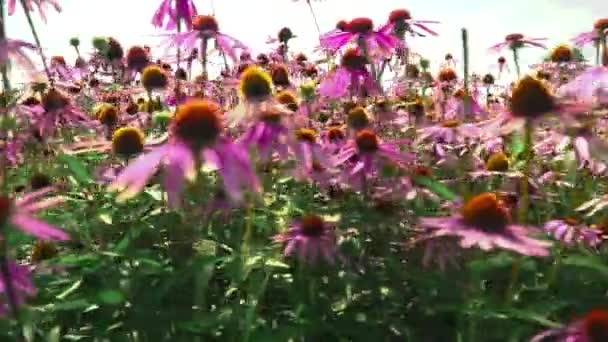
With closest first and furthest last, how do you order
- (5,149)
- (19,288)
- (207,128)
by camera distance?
(19,288), (207,128), (5,149)

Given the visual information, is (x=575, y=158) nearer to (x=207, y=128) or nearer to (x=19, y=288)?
(x=207, y=128)

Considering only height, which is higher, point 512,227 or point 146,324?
point 512,227

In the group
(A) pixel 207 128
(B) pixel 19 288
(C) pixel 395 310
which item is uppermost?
(A) pixel 207 128

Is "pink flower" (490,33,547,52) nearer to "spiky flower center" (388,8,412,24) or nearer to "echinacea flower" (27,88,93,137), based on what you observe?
"spiky flower center" (388,8,412,24)

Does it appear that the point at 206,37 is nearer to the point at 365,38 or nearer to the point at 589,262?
the point at 365,38

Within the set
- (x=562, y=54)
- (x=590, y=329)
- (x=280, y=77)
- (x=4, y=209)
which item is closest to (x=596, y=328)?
(x=590, y=329)

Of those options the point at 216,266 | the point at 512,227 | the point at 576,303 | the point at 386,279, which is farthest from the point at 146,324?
the point at 576,303

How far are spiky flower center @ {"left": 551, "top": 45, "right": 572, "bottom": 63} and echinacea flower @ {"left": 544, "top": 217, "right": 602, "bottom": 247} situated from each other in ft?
7.44

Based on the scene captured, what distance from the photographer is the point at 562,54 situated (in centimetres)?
400

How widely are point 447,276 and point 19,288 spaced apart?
2.93 feet

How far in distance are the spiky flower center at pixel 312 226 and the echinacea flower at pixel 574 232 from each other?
19.6 inches

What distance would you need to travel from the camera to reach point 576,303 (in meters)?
1.80

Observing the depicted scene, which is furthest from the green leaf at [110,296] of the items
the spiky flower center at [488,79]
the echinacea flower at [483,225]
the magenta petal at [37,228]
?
the spiky flower center at [488,79]

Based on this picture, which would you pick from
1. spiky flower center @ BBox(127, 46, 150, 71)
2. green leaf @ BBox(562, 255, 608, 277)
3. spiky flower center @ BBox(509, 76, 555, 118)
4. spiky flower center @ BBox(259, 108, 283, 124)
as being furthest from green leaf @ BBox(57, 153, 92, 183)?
spiky flower center @ BBox(127, 46, 150, 71)
